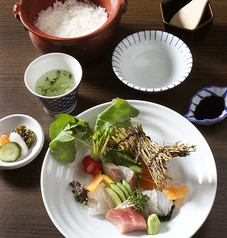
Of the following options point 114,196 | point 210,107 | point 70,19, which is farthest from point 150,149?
point 70,19

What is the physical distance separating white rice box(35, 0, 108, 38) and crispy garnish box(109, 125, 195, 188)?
606 mm

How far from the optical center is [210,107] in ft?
4.74

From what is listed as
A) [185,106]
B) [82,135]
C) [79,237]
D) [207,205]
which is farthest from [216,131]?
[79,237]

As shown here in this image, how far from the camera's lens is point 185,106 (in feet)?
4.93

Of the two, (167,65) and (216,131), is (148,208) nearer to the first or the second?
(216,131)

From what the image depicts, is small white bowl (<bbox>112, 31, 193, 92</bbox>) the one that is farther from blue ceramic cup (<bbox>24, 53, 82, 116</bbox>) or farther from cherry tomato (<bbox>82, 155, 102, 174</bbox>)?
cherry tomato (<bbox>82, 155, 102, 174</bbox>)

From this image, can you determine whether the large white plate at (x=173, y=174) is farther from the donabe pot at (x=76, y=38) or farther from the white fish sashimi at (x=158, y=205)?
the donabe pot at (x=76, y=38)

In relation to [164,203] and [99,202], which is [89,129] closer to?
[99,202]

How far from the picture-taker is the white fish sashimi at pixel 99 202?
45.5 inches

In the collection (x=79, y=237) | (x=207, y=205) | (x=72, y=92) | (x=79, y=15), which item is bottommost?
(x=79, y=237)

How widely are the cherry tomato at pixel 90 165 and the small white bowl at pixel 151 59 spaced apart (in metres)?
0.49

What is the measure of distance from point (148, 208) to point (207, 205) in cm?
24

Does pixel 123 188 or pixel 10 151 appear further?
pixel 10 151

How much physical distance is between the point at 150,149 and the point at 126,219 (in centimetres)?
32
